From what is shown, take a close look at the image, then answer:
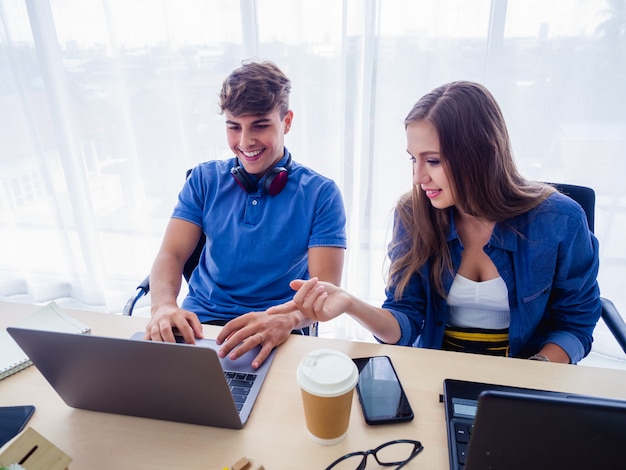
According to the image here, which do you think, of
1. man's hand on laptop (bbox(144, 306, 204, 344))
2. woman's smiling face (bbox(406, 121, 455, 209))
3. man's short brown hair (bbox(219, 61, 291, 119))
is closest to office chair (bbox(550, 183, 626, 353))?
woman's smiling face (bbox(406, 121, 455, 209))

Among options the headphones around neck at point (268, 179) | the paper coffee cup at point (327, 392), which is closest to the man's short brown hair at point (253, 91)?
the headphones around neck at point (268, 179)

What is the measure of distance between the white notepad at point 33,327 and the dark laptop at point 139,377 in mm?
194

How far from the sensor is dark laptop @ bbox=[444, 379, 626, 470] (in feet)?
1.38

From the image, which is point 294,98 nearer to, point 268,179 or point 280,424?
point 268,179

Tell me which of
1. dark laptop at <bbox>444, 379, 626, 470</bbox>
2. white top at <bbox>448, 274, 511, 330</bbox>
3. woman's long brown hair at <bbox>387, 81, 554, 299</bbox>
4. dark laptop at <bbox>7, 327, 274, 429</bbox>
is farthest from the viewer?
white top at <bbox>448, 274, 511, 330</bbox>

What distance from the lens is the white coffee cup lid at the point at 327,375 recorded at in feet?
1.94

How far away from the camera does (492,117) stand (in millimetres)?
961

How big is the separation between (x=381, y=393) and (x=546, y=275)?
0.55 metres

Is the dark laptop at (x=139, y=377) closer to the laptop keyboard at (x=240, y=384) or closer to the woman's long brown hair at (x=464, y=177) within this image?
the laptop keyboard at (x=240, y=384)

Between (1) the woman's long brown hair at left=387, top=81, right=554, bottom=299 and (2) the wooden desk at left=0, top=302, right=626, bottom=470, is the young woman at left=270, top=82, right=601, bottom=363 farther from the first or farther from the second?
(2) the wooden desk at left=0, top=302, right=626, bottom=470

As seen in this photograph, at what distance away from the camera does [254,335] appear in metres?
0.89

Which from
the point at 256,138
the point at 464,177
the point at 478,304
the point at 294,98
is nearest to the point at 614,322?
the point at 478,304

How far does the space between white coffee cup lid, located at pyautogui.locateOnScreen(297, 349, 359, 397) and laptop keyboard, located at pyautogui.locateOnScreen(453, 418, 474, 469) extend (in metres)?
0.19

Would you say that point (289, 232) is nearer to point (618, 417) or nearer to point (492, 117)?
point (492, 117)
